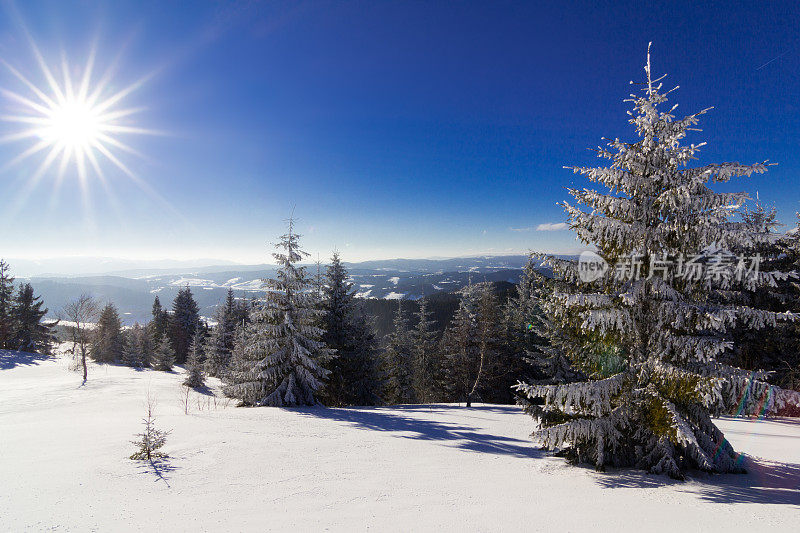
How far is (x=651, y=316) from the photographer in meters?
6.80

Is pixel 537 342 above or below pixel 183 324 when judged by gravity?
above

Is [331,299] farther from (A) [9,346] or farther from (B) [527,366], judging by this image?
(A) [9,346]

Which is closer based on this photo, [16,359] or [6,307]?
[16,359]

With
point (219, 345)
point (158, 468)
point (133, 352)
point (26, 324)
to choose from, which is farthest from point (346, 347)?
point (26, 324)

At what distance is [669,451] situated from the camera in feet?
20.4

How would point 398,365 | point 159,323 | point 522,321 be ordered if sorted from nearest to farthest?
point 522,321 < point 398,365 < point 159,323

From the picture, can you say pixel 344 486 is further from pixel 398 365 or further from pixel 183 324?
pixel 183 324

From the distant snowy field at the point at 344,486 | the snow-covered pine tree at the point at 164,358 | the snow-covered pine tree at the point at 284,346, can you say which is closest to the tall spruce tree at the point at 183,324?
the snow-covered pine tree at the point at 164,358

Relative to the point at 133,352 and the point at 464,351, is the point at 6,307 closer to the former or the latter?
the point at 133,352

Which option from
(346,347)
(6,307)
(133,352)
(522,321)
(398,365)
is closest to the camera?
(346,347)

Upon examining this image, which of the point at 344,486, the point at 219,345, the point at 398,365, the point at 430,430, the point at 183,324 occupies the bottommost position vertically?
the point at 219,345

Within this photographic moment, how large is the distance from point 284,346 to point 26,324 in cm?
4713

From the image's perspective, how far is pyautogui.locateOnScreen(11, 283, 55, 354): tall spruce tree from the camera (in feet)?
129

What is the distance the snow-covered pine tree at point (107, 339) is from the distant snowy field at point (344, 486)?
42.5m
